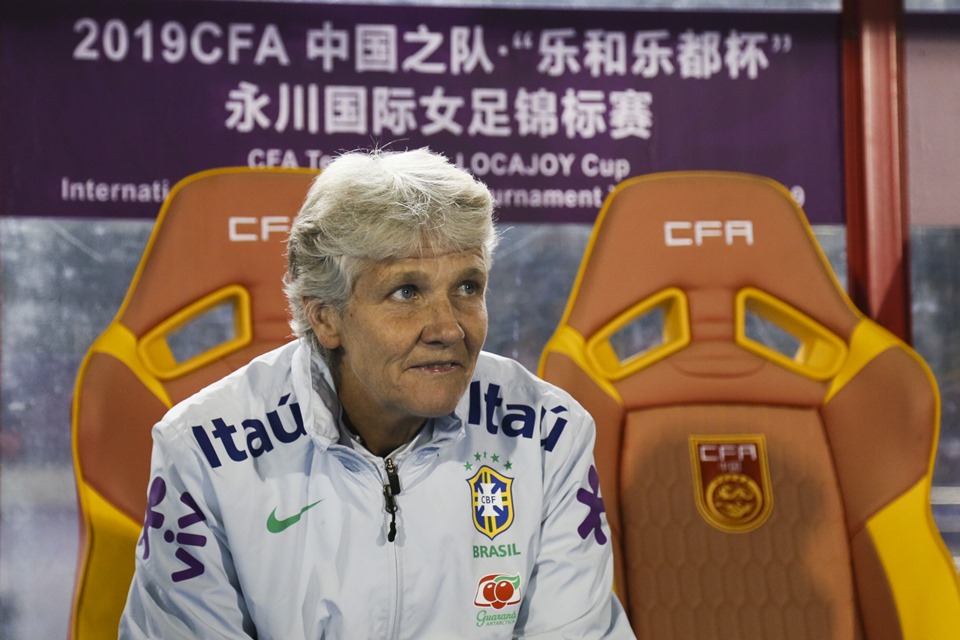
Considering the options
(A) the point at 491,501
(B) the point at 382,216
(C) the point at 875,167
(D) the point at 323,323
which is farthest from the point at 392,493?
(C) the point at 875,167

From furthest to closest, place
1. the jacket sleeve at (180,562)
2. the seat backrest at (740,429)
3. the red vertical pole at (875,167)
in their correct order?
the red vertical pole at (875,167)
the seat backrest at (740,429)
the jacket sleeve at (180,562)

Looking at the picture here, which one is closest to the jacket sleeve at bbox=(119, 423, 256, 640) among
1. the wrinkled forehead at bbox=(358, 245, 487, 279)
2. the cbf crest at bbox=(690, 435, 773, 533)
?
the wrinkled forehead at bbox=(358, 245, 487, 279)

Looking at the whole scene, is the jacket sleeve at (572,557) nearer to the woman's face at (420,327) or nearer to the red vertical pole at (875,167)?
the woman's face at (420,327)

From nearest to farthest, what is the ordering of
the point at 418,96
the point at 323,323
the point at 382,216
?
1. the point at 382,216
2. the point at 323,323
3. the point at 418,96

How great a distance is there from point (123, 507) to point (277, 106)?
0.91 meters

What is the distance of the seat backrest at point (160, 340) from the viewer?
5.41ft

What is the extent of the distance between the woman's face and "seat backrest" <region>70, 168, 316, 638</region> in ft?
1.82

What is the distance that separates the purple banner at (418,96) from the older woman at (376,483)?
903 millimetres

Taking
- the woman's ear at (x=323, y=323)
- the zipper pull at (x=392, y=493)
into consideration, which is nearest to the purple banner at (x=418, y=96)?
the woman's ear at (x=323, y=323)

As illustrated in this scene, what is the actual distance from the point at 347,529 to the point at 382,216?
39cm

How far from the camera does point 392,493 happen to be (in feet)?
4.20

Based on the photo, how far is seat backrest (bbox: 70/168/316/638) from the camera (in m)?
1.65

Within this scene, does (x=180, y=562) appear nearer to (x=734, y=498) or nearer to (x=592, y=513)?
(x=592, y=513)

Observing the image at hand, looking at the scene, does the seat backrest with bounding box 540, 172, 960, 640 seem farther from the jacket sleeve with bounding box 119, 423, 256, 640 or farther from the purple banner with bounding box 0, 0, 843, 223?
the jacket sleeve with bounding box 119, 423, 256, 640
